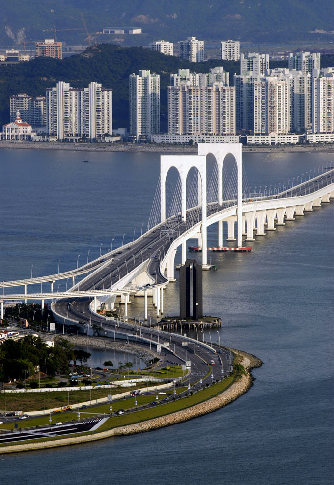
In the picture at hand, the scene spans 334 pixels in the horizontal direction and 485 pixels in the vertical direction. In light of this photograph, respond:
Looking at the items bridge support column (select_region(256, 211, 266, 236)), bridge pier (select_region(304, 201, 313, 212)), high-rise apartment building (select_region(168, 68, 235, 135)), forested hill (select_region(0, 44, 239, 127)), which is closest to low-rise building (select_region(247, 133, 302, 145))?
high-rise apartment building (select_region(168, 68, 235, 135))

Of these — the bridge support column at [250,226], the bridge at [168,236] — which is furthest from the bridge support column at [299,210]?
the bridge support column at [250,226]

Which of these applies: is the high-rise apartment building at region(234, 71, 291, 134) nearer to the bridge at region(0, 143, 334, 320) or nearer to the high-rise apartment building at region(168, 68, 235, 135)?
the high-rise apartment building at region(168, 68, 235, 135)

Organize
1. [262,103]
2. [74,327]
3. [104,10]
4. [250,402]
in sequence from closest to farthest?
[250,402], [74,327], [262,103], [104,10]

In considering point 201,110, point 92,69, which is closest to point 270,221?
point 201,110

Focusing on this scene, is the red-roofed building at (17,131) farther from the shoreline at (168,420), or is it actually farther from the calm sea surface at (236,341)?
the shoreline at (168,420)

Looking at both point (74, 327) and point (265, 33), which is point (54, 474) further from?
point (265, 33)

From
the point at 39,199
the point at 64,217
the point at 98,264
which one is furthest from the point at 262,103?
the point at 98,264
